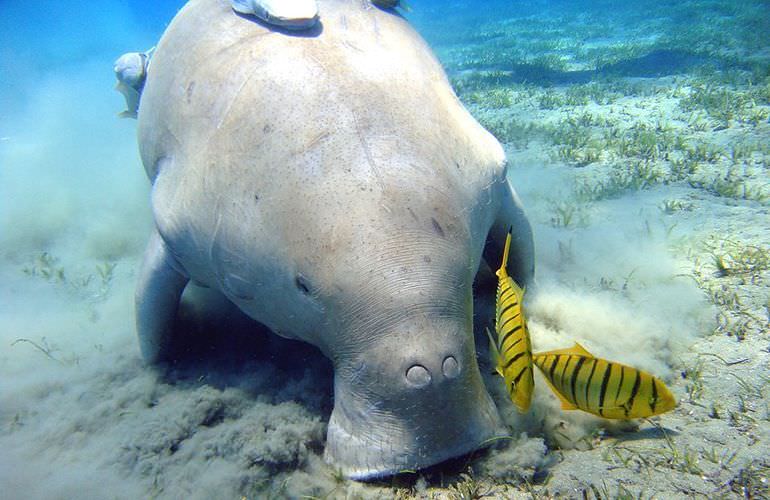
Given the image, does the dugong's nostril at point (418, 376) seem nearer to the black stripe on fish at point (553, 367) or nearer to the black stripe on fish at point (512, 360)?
the black stripe on fish at point (512, 360)

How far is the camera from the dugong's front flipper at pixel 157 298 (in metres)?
3.29

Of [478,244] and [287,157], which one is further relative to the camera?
[478,244]

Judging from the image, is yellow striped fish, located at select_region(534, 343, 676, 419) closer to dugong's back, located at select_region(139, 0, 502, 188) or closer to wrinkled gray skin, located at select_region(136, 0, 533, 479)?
wrinkled gray skin, located at select_region(136, 0, 533, 479)

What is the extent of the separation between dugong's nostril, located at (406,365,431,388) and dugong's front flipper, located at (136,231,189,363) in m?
2.00

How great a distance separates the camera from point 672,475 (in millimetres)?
2148

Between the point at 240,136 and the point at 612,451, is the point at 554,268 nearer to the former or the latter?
the point at 612,451

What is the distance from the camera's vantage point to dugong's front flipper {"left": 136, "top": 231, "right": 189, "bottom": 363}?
329 cm

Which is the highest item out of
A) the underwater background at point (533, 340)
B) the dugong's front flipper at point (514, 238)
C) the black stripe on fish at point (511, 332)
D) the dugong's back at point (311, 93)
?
the dugong's back at point (311, 93)

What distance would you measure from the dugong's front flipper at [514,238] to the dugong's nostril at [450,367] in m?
1.41

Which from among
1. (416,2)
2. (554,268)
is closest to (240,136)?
(554,268)

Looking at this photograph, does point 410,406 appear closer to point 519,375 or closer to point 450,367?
point 450,367

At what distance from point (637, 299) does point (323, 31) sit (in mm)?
3002

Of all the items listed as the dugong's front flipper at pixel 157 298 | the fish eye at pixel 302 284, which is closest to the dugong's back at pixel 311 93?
the fish eye at pixel 302 284

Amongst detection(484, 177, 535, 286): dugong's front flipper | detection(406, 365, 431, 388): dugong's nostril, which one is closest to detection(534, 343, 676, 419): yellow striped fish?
detection(406, 365, 431, 388): dugong's nostril
